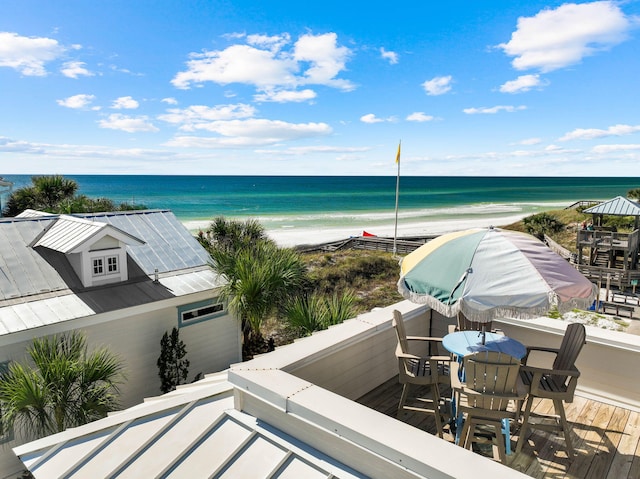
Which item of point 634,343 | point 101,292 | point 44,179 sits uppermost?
point 44,179

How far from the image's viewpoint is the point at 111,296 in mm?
8133

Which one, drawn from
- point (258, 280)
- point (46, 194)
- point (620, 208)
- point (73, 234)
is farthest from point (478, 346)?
point (620, 208)

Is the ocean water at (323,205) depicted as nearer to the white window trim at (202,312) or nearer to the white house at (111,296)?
the white window trim at (202,312)

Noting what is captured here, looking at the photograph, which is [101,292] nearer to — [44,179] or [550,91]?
[44,179]

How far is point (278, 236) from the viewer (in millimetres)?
44344

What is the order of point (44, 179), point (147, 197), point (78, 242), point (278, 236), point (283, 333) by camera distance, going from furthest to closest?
point (147, 197) < point (278, 236) < point (44, 179) < point (283, 333) < point (78, 242)

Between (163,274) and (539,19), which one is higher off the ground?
(539,19)

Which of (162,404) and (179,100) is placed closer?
(162,404)

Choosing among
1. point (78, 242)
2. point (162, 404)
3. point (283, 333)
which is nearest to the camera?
point (162, 404)

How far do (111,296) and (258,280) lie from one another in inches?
119

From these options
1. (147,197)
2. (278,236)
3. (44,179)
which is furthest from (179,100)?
(44,179)

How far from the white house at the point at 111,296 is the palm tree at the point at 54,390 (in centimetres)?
68

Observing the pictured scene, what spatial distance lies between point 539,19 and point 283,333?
13.3 m

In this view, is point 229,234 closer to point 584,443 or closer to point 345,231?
point 584,443
